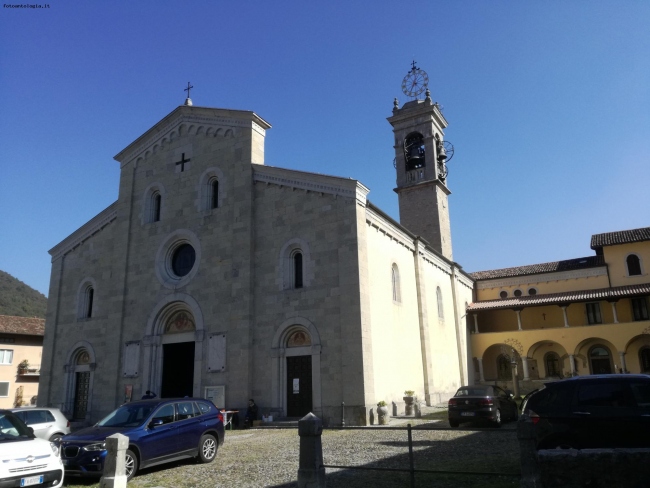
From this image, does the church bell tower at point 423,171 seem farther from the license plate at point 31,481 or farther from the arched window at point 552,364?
the license plate at point 31,481

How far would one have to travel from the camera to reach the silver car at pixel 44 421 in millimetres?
14453

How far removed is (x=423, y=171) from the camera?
A: 37.3 m

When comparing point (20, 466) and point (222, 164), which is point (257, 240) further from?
point (20, 466)

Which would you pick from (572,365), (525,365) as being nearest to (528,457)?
(572,365)

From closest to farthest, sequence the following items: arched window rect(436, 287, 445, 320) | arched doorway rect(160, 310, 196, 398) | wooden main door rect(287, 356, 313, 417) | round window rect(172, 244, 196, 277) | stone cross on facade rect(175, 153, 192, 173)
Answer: wooden main door rect(287, 356, 313, 417) → arched doorway rect(160, 310, 196, 398) → round window rect(172, 244, 196, 277) → stone cross on facade rect(175, 153, 192, 173) → arched window rect(436, 287, 445, 320)

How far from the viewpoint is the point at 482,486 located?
834cm

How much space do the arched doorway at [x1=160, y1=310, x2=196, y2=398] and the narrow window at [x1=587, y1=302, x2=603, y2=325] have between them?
25461mm

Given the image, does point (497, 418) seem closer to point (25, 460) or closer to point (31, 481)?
point (31, 481)

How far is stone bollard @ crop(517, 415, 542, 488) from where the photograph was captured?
688cm

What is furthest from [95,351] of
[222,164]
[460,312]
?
[460,312]

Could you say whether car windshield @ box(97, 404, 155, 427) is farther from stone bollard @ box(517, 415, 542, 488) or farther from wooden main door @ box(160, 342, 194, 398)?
wooden main door @ box(160, 342, 194, 398)

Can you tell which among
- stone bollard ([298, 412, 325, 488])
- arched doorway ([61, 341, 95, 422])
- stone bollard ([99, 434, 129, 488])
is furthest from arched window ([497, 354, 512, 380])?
stone bollard ([99, 434, 129, 488])

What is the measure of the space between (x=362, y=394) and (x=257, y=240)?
307 inches

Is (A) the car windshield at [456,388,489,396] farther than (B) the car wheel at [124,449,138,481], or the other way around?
(A) the car windshield at [456,388,489,396]
